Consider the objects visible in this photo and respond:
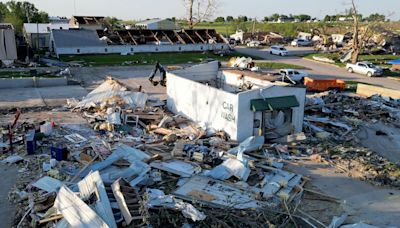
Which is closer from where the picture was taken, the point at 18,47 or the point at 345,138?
the point at 345,138

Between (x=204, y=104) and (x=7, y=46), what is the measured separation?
86.1ft

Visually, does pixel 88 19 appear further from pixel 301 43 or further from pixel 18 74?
pixel 301 43

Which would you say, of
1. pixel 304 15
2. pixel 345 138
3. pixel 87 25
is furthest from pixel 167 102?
pixel 304 15

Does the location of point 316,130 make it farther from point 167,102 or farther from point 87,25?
point 87,25

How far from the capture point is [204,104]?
17.6 metres

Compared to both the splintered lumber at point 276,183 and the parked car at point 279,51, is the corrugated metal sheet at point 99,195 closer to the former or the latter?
the splintered lumber at point 276,183

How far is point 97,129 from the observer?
57.1 feet

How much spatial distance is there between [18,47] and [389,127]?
35.3 metres

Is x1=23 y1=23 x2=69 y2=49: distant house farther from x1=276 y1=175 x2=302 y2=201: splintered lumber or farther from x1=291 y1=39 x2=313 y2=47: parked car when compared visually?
x1=276 y1=175 x2=302 y2=201: splintered lumber

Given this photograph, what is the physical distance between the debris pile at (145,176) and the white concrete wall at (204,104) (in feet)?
1.65

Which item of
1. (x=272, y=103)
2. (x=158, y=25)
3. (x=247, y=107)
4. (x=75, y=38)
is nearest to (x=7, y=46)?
(x=75, y=38)

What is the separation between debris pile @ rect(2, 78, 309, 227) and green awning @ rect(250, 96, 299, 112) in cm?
124

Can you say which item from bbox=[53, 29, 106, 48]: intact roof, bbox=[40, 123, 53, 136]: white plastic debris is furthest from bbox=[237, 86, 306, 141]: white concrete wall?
bbox=[53, 29, 106, 48]: intact roof

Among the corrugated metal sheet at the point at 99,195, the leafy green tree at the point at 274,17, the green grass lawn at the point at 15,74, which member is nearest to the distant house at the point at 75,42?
the green grass lawn at the point at 15,74
